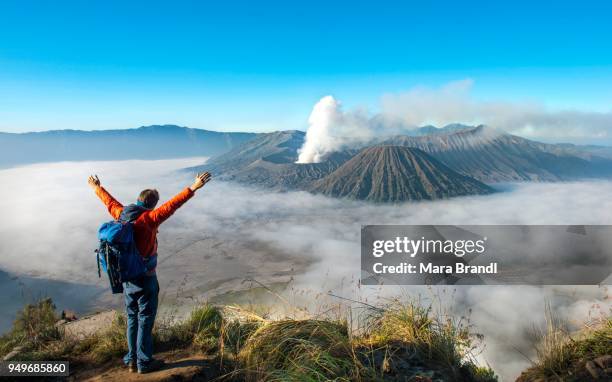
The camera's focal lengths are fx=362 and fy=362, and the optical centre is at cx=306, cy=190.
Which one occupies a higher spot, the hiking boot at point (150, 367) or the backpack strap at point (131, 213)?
the backpack strap at point (131, 213)

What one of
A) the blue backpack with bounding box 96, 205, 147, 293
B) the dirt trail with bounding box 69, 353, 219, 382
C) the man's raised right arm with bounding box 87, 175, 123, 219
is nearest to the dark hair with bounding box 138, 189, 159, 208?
the blue backpack with bounding box 96, 205, 147, 293

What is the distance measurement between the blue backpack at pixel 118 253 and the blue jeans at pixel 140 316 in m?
0.16

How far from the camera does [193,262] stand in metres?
142

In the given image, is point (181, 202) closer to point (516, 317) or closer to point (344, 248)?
point (516, 317)

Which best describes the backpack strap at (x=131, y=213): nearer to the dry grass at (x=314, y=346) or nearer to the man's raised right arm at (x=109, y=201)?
the man's raised right arm at (x=109, y=201)

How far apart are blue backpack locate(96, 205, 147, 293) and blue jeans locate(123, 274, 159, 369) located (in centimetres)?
16

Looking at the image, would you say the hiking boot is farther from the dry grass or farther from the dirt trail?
the dry grass

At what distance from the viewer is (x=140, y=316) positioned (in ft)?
14.1

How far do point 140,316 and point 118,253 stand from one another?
87 centimetres

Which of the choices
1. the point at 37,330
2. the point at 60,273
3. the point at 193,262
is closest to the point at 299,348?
the point at 37,330

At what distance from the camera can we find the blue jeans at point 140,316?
13.8 ft

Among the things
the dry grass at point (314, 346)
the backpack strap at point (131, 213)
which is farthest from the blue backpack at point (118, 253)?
the dry grass at point (314, 346)

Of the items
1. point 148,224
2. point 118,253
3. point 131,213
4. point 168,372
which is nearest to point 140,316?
point 168,372

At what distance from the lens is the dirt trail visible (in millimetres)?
3998
